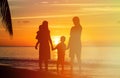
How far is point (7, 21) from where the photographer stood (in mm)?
18172

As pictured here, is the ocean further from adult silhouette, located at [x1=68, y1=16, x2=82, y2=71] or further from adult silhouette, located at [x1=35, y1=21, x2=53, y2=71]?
adult silhouette, located at [x1=35, y1=21, x2=53, y2=71]

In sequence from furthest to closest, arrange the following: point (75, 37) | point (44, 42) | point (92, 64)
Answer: point (92, 64), point (44, 42), point (75, 37)

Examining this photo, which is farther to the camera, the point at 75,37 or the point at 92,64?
the point at 92,64

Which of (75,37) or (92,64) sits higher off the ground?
(75,37)

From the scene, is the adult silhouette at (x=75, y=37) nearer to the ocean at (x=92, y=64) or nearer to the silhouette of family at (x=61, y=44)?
the silhouette of family at (x=61, y=44)

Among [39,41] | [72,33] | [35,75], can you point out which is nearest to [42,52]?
[39,41]

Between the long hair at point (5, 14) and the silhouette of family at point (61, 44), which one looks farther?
the long hair at point (5, 14)

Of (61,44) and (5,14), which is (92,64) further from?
(61,44)

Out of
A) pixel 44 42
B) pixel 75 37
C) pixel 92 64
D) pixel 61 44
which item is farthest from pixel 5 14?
pixel 92 64

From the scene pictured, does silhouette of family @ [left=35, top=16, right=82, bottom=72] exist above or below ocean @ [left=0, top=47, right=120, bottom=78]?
above

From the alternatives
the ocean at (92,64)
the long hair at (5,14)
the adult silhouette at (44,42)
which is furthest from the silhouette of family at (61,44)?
the long hair at (5,14)

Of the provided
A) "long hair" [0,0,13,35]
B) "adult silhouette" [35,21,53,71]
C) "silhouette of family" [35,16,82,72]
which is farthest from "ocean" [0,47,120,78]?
"long hair" [0,0,13,35]

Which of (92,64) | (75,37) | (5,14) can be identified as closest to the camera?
(75,37)

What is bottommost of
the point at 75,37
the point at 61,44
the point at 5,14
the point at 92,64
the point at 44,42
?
the point at 92,64
